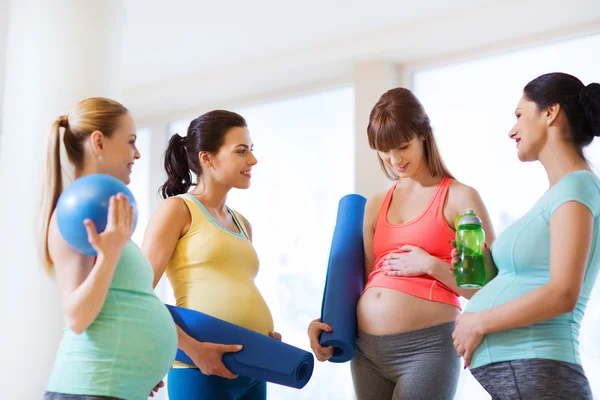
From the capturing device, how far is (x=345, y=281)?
7.39 ft

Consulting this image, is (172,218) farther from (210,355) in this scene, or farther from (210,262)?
(210,355)

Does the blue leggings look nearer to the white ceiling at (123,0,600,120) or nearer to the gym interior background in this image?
the gym interior background

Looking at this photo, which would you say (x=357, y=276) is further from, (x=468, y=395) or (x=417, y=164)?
(x=468, y=395)

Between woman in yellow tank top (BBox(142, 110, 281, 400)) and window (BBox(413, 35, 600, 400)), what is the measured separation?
1992mm

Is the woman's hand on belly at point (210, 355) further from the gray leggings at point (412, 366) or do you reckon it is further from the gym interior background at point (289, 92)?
the gym interior background at point (289, 92)

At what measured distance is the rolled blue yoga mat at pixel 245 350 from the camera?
6.77 feet

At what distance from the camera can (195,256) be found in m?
2.18

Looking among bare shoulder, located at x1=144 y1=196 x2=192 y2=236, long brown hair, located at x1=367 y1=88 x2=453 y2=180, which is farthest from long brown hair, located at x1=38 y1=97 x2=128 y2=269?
long brown hair, located at x1=367 y1=88 x2=453 y2=180

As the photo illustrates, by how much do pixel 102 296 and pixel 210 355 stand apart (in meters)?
0.57

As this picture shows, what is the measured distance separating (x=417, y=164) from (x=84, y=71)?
1.59 meters

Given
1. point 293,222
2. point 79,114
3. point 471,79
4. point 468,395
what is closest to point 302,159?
point 293,222

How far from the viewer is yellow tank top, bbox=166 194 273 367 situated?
2.16m

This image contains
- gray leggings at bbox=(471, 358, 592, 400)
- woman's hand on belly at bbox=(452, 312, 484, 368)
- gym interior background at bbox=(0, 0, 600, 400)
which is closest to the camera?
gray leggings at bbox=(471, 358, 592, 400)

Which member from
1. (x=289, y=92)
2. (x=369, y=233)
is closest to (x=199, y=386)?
(x=369, y=233)
